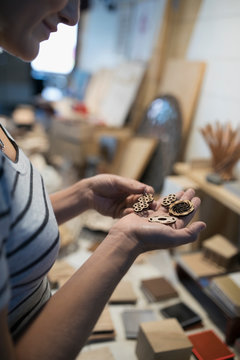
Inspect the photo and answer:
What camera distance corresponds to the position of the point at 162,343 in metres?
0.91

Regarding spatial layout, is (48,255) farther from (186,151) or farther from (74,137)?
(74,137)

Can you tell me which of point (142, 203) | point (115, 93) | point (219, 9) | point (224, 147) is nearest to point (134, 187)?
point (142, 203)

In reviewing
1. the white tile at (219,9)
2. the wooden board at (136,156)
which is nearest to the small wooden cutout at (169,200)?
the wooden board at (136,156)

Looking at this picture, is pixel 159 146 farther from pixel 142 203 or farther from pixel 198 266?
pixel 142 203

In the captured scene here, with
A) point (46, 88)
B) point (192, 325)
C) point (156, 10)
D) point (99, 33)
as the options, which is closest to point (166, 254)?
point (192, 325)

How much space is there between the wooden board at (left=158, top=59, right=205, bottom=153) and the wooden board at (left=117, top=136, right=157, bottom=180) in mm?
245

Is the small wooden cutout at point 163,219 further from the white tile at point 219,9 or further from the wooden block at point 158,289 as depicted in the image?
the white tile at point 219,9

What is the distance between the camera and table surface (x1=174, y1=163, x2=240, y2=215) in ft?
4.18

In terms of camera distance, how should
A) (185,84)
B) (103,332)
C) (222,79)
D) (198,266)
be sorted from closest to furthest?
1. (103,332)
2. (198,266)
3. (222,79)
4. (185,84)

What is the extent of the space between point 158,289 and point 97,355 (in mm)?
437

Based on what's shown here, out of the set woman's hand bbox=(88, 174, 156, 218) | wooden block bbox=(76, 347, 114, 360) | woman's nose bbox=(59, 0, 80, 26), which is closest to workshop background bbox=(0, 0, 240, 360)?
wooden block bbox=(76, 347, 114, 360)

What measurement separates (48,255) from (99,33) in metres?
3.07

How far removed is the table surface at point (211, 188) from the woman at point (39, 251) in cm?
70

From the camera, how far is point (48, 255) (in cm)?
58
